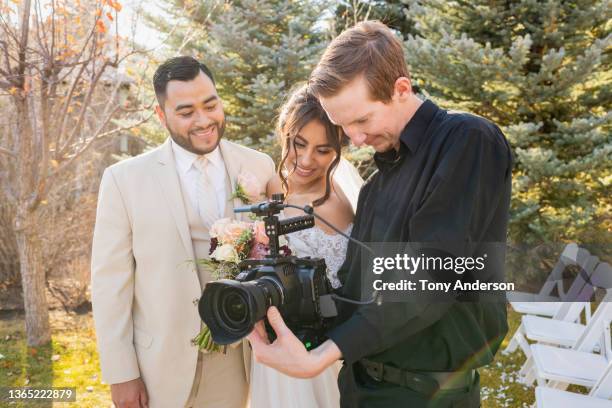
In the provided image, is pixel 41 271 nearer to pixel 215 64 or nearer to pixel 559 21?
pixel 215 64

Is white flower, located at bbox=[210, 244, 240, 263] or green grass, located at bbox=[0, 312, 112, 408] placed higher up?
white flower, located at bbox=[210, 244, 240, 263]

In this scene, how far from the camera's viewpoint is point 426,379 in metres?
1.74

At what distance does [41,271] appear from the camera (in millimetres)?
6133

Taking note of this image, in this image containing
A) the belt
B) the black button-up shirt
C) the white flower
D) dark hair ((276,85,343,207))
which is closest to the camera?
the black button-up shirt

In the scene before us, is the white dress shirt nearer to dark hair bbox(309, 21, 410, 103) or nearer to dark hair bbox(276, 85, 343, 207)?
dark hair bbox(276, 85, 343, 207)

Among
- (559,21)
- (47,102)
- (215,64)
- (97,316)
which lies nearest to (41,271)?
(47,102)

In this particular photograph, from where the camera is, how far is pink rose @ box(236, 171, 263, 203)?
264cm

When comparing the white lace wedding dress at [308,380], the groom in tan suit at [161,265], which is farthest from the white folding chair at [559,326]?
the groom in tan suit at [161,265]

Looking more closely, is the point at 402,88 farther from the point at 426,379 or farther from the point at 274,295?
the point at 426,379

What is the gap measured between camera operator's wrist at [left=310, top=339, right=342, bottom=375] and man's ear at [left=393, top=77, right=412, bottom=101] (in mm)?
826

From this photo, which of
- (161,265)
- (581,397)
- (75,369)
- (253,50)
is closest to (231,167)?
(161,265)

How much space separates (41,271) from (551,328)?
536cm

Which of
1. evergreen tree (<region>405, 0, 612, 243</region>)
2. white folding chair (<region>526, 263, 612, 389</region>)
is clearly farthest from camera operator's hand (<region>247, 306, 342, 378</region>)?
evergreen tree (<region>405, 0, 612, 243</region>)

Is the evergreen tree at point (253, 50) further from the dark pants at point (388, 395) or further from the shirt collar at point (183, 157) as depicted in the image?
the dark pants at point (388, 395)
